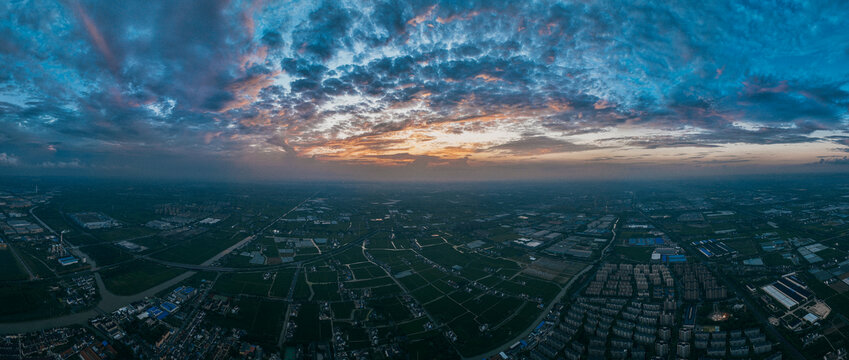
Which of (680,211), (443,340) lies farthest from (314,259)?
(680,211)

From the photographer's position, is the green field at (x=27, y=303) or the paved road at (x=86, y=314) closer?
the paved road at (x=86, y=314)

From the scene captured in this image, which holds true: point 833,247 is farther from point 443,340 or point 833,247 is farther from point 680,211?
point 443,340

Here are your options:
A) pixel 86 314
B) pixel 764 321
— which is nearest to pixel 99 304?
pixel 86 314

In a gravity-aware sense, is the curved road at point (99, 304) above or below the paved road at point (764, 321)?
above

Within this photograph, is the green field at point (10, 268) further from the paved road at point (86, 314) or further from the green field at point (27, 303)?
the paved road at point (86, 314)

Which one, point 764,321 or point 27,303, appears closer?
point 764,321

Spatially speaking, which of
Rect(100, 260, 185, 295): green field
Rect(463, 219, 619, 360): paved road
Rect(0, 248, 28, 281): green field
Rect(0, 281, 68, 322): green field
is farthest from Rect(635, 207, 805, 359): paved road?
Rect(0, 248, 28, 281): green field

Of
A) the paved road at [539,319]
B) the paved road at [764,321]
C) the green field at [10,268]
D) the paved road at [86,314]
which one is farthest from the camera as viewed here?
the green field at [10,268]

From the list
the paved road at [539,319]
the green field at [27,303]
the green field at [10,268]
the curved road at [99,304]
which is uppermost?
the green field at [10,268]

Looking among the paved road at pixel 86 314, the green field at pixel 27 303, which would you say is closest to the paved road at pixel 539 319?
the paved road at pixel 86 314

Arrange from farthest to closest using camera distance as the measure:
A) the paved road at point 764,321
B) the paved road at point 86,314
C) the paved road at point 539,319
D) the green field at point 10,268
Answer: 1. the green field at point 10,268
2. the paved road at point 86,314
3. the paved road at point 539,319
4. the paved road at point 764,321

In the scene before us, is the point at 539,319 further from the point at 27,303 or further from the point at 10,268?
the point at 10,268
